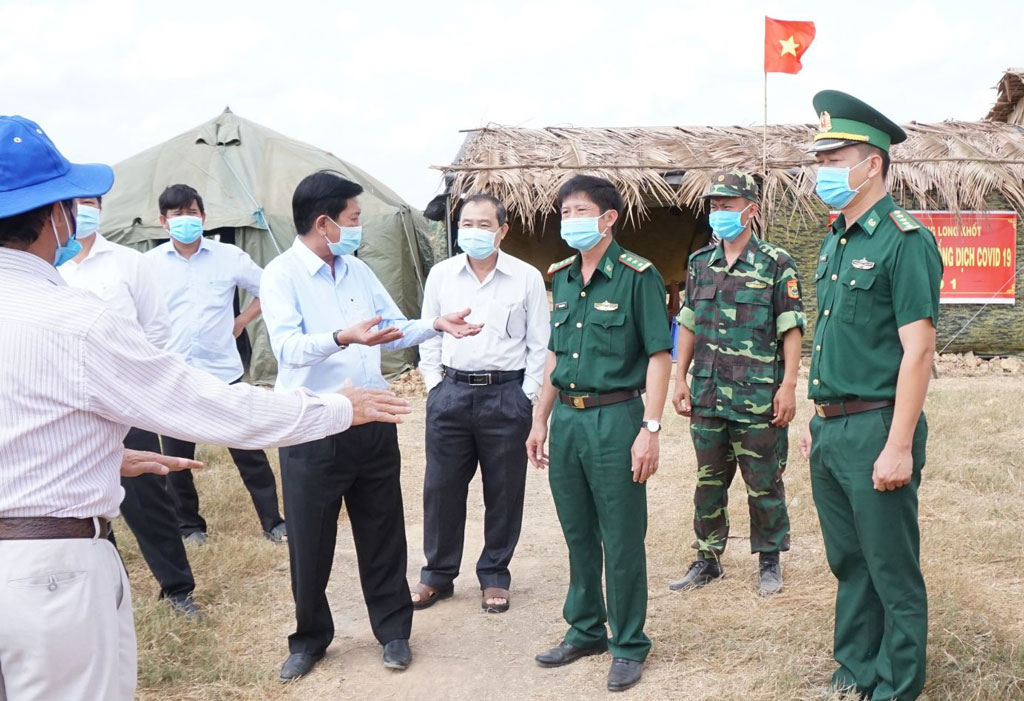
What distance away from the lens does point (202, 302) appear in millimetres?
5477

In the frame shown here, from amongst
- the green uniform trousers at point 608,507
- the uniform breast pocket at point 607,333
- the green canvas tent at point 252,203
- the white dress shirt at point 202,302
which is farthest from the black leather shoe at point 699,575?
the green canvas tent at point 252,203

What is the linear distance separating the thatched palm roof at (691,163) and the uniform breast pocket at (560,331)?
659cm

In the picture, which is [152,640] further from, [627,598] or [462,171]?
[462,171]

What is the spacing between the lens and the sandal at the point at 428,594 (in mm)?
4469

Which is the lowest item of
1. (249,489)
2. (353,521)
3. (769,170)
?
(249,489)

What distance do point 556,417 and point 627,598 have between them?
76 centimetres

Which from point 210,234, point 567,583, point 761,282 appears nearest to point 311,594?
point 567,583

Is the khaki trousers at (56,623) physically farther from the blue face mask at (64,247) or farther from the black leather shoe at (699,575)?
the black leather shoe at (699,575)

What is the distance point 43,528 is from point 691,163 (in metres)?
9.80

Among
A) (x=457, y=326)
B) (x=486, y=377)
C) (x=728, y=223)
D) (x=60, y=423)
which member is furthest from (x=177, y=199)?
(x=60, y=423)

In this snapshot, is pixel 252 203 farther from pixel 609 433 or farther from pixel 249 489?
pixel 609 433

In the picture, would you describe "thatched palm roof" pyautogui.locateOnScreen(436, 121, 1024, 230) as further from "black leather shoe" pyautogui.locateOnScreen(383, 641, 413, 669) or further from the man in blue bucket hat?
the man in blue bucket hat

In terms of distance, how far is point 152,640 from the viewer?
3824mm

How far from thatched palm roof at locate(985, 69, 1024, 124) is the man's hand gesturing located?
1406cm
